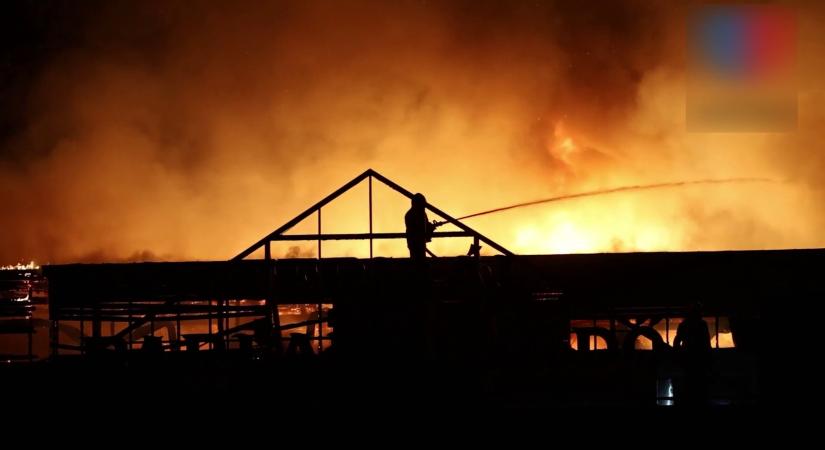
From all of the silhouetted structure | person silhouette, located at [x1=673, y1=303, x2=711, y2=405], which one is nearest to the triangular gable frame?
the silhouetted structure

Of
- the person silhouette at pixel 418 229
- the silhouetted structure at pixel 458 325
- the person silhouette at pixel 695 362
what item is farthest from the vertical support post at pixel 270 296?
the person silhouette at pixel 695 362

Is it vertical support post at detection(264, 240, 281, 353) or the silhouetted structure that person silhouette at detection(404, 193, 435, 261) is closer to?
the silhouetted structure

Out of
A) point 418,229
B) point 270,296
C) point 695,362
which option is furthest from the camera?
point 270,296

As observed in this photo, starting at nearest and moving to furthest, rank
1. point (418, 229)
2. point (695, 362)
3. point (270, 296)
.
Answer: point (695, 362)
point (418, 229)
point (270, 296)

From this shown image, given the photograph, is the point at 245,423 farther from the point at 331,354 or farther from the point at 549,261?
the point at 549,261

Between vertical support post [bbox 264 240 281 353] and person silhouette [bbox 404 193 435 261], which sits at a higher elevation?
person silhouette [bbox 404 193 435 261]

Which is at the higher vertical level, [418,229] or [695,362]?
[418,229]

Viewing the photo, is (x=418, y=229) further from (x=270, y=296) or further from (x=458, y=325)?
(x=270, y=296)

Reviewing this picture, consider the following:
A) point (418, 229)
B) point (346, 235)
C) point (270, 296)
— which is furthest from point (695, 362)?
point (270, 296)

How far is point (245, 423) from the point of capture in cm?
1177

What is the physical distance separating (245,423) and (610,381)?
19.4 feet

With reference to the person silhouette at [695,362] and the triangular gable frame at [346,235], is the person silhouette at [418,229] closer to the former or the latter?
the triangular gable frame at [346,235]

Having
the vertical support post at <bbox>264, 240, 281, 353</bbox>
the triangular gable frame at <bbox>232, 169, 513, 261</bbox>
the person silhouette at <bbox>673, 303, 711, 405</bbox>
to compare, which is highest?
the triangular gable frame at <bbox>232, 169, 513, 261</bbox>

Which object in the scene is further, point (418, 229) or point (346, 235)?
point (346, 235)
